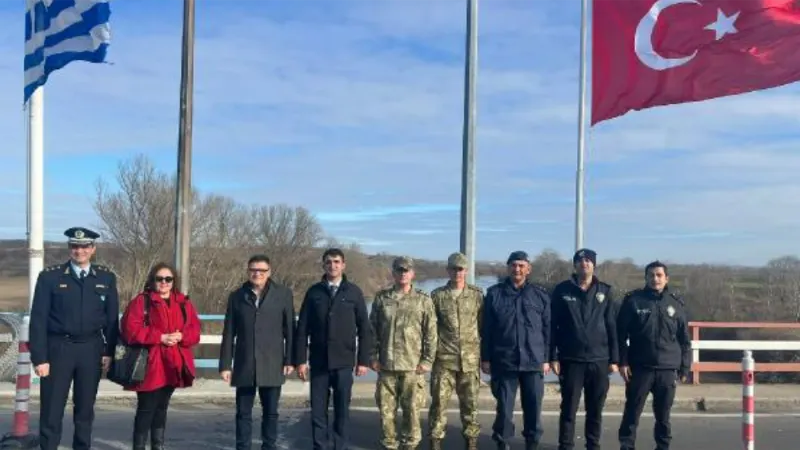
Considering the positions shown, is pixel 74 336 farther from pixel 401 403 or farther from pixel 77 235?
pixel 401 403

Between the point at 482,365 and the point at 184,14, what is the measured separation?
7.76 meters

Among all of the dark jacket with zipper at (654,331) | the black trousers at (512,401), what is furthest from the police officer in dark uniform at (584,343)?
the black trousers at (512,401)

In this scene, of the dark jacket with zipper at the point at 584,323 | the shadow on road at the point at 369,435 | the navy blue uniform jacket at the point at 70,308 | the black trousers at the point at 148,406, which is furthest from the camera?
the shadow on road at the point at 369,435

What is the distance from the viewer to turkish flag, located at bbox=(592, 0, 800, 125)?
8.75m

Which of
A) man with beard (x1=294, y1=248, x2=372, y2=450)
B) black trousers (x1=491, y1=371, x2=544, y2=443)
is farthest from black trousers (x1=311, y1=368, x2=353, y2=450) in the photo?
black trousers (x1=491, y1=371, x2=544, y2=443)

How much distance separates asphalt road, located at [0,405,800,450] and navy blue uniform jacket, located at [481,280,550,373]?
1.25m

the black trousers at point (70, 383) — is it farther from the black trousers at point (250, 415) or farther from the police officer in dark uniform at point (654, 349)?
A: the police officer in dark uniform at point (654, 349)

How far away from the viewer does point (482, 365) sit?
7.74 meters

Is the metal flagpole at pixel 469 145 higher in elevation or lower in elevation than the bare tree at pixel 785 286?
higher

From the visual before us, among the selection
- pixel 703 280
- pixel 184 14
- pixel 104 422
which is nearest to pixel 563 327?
pixel 104 422

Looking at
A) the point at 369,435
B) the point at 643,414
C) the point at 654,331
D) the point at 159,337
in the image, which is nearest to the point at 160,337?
the point at 159,337

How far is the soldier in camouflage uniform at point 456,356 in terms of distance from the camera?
757cm

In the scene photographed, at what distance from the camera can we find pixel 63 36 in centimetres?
1074

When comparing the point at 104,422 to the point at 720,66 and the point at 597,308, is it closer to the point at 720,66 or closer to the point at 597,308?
the point at 597,308
